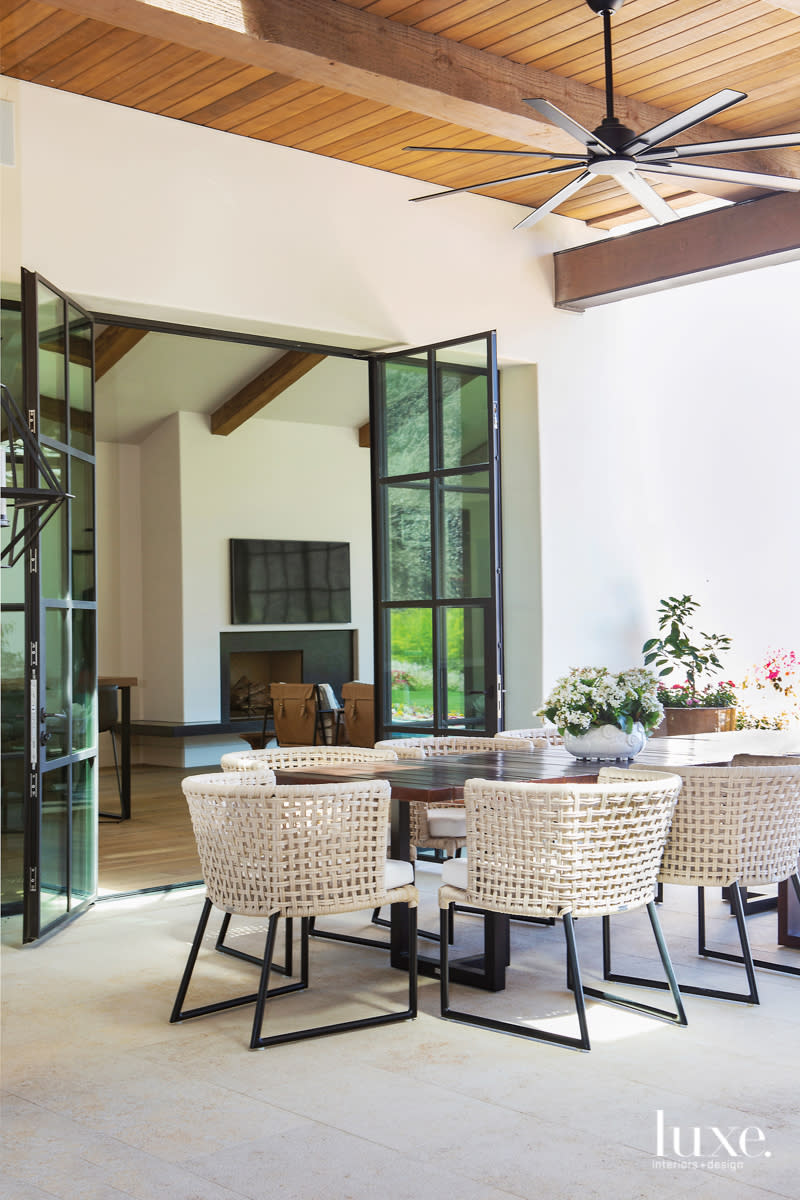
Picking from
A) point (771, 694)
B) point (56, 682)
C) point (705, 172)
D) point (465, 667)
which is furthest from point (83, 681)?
point (771, 694)

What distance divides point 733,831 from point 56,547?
2.79 metres

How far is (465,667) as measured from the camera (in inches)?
236

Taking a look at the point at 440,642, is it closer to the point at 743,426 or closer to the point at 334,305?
the point at 334,305

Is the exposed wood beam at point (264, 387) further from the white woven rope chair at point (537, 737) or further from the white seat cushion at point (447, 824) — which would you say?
the white seat cushion at point (447, 824)

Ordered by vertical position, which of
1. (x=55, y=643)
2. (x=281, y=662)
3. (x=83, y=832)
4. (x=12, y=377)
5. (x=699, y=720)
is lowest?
(x=83, y=832)

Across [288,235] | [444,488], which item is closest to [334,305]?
[288,235]

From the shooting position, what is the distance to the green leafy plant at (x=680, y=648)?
7262 millimetres

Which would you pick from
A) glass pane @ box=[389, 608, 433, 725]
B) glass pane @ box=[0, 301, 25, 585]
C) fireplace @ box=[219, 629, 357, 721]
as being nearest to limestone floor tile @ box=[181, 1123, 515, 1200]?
glass pane @ box=[0, 301, 25, 585]

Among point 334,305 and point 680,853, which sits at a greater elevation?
point 334,305

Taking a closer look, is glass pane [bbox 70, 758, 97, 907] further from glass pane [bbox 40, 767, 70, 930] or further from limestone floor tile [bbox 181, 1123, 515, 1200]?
limestone floor tile [bbox 181, 1123, 515, 1200]

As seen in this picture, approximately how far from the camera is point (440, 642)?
6055mm

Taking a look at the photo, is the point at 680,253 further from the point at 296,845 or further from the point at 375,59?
the point at 296,845

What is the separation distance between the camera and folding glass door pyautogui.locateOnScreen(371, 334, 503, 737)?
5.89 m

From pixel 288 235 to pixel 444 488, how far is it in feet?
4.61
